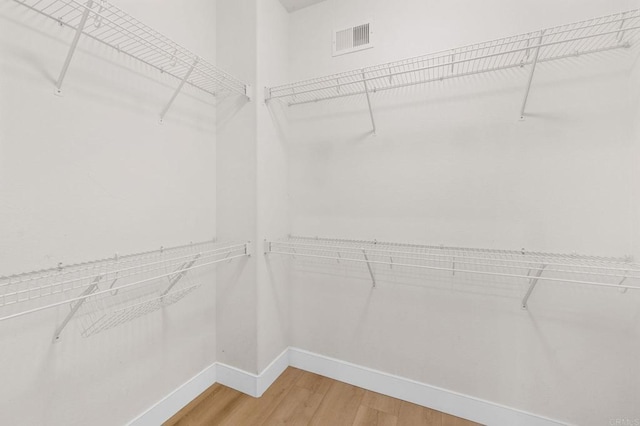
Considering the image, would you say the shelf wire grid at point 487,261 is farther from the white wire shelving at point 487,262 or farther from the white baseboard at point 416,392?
the white baseboard at point 416,392

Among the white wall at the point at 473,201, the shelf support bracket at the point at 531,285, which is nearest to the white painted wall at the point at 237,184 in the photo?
the white wall at the point at 473,201

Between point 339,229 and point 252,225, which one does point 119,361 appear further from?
point 339,229

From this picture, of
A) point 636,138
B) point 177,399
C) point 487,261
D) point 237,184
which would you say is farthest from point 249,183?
point 636,138

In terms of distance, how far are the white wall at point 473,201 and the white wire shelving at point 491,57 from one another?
6 cm

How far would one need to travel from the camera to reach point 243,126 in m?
1.71

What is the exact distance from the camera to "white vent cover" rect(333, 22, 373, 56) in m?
1.74

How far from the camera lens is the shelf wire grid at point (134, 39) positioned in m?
1.02

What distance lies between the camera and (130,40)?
1289mm

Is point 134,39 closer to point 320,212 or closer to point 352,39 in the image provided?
point 352,39

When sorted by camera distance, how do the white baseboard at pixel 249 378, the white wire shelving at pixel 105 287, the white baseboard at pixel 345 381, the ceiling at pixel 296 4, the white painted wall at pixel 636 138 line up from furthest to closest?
the ceiling at pixel 296 4
the white baseboard at pixel 249 378
the white baseboard at pixel 345 381
the white painted wall at pixel 636 138
the white wire shelving at pixel 105 287

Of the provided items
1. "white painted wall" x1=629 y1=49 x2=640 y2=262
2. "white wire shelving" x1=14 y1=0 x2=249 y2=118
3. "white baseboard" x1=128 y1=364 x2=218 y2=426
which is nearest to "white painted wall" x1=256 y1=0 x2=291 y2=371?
"white wire shelving" x1=14 y1=0 x2=249 y2=118

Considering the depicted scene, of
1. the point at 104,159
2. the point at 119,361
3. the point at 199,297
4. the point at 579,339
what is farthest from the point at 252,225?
the point at 579,339

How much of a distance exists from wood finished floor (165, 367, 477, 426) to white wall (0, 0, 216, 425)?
8.8 inches

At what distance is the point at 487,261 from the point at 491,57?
1125 millimetres
